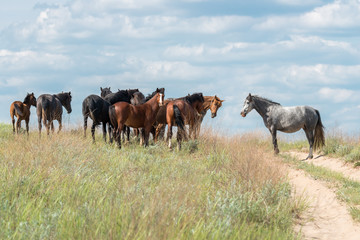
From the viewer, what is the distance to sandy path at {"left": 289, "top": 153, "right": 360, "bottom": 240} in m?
8.09

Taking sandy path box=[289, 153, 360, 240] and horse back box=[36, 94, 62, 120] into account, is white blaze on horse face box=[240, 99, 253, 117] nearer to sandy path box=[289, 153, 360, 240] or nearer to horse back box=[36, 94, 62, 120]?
sandy path box=[289, 153, 360, 240]

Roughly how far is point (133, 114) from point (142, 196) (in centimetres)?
753

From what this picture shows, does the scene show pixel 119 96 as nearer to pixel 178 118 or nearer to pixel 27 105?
pixel 178 118

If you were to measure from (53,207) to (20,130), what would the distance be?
14606 mm

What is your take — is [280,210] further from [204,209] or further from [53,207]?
[53,207]

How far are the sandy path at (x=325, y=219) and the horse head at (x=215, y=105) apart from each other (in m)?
5.40

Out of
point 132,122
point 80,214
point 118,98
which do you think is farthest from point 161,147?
point 80,214

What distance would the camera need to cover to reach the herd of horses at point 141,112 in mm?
14008

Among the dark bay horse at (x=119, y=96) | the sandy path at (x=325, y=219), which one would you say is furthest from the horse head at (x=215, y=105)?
the sandy path at (x=325, y=219)

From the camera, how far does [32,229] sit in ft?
17.1

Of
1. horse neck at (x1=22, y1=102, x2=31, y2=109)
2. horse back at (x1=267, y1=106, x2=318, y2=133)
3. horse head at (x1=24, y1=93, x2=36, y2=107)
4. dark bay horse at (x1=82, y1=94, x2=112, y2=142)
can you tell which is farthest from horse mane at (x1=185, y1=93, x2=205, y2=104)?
horse head at (x1=24, y1=93, x2=36, y2=107)

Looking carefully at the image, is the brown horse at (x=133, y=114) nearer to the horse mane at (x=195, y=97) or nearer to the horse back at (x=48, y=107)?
the horse mane at (x=195, y=97)

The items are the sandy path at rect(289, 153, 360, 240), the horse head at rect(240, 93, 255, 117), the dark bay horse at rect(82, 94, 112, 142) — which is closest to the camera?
the sandy path at rect(289, 153, 360, 240)

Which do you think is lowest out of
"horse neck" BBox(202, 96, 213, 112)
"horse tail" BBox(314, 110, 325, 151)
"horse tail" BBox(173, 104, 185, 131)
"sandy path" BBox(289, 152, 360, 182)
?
"sandy path" BBox(289, 152, 360, 182)
